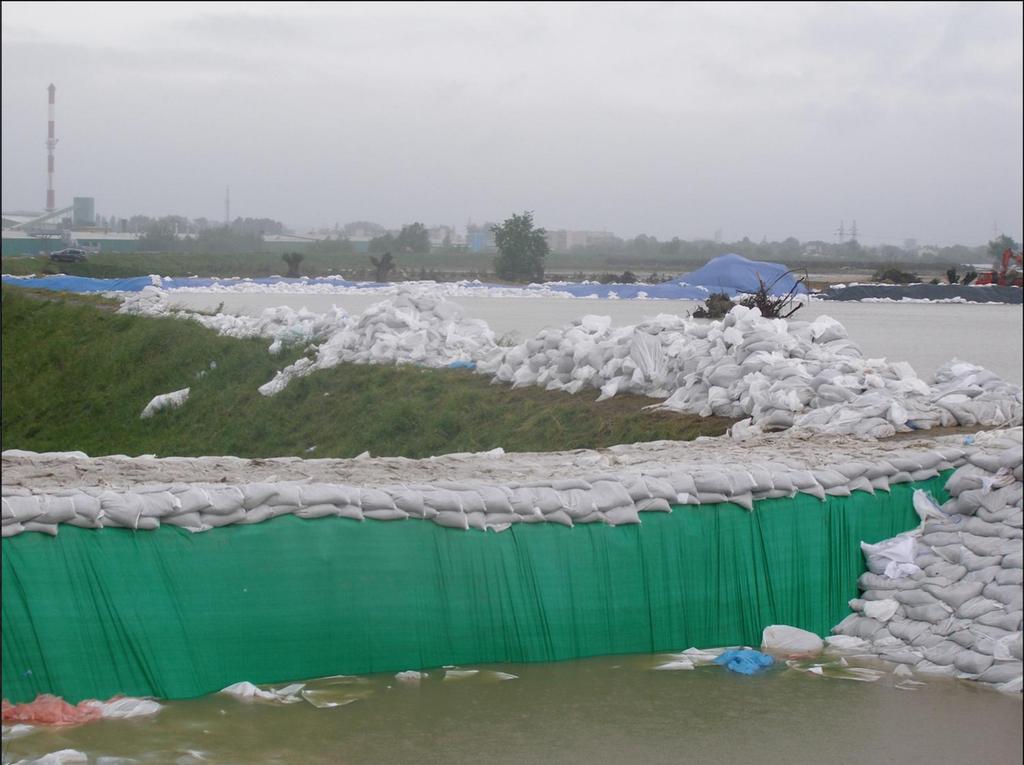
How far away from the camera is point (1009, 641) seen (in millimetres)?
4215

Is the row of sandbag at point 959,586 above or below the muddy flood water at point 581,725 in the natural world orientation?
above

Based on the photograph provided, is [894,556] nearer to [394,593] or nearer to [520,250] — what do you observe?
[394,593]

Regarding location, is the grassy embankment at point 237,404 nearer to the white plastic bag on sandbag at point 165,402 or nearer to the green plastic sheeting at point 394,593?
the white plastic bag on sandbag at point 165,402

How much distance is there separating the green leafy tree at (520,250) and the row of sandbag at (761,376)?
2.04 m

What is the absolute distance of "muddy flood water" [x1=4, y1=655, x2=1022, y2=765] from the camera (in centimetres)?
372

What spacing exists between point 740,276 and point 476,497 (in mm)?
7051

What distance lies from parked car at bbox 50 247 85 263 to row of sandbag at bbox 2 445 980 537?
1952 centimetres

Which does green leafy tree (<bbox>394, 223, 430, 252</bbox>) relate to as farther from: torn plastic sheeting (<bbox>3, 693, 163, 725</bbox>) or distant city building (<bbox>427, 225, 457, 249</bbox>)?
torn plastic sheeting (<bbox>3, 693, 163, 725</bbox>)

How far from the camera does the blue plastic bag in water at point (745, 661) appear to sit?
4570 mm

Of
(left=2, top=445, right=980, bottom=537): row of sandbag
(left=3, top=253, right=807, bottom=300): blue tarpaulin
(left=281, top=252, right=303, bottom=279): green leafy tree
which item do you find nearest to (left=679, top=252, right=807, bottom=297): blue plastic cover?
(left=3, top=253, right=807, bottom=300): blue tarpaulin

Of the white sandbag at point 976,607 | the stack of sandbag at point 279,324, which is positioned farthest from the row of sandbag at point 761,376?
the stack of sandbag at point 279,324

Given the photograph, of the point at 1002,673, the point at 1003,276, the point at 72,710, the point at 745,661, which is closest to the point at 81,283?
the point at 1003,276

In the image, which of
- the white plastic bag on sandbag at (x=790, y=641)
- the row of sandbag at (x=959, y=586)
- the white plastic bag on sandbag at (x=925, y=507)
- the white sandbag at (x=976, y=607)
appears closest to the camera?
the row of sandbag at (x=959, y=586)

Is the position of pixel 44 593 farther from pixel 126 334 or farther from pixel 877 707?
pixel 126 334
